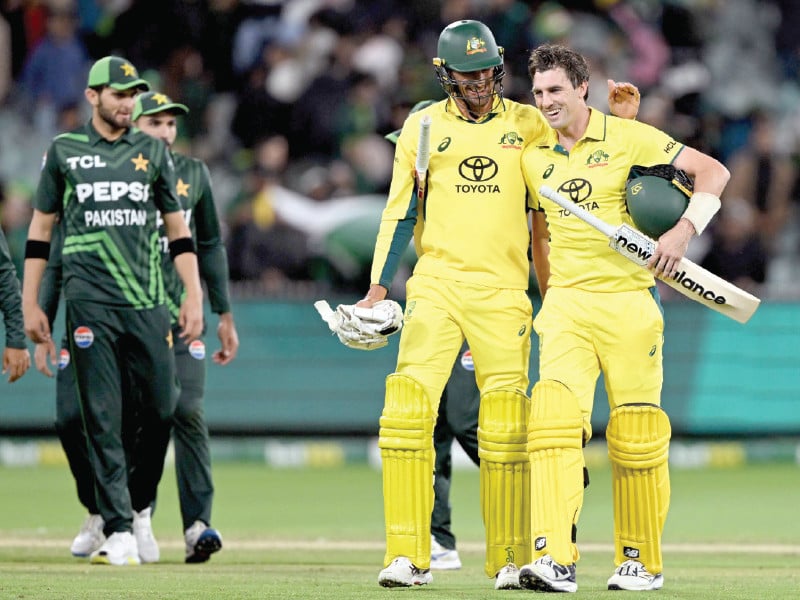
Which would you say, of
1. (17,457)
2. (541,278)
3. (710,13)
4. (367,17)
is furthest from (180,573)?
(710,13)

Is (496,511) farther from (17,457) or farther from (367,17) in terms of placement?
(367,17)

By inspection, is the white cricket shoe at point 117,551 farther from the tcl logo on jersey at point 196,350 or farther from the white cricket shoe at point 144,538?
the tcl logo on jersey at point 196,350

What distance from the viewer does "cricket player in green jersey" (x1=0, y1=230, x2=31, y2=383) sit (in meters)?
8.24

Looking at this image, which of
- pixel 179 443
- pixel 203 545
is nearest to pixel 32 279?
pixel 179 443

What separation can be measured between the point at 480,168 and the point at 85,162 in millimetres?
2350

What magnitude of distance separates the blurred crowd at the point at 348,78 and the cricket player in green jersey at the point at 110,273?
665cm

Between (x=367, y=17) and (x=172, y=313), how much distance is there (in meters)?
8.55

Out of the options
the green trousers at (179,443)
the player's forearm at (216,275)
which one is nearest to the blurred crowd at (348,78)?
the player's forearm at (216,275)

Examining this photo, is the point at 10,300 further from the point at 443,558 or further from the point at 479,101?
the point at 479,101

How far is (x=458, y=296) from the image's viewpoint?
7051 mm

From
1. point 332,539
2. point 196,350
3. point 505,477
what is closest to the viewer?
point 505,477

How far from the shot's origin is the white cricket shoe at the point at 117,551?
8359 mm

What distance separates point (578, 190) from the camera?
6926 mm

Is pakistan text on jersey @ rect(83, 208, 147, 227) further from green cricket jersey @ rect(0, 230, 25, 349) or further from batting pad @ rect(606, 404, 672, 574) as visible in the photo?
batting pad @ rect(606, 404, 672, 574)
